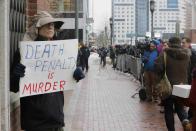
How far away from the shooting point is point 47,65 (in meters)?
4.78

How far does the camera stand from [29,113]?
464 cm

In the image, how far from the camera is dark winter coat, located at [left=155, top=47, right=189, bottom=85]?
8289 mm

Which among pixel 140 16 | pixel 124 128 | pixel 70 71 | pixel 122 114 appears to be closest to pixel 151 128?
pixel 124 128

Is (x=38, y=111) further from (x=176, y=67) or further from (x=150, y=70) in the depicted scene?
(x=150, y=70)

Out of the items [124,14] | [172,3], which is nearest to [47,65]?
[172,3]

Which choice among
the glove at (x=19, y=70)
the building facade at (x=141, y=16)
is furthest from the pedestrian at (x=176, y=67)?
the building facade at (x=141, y=16)

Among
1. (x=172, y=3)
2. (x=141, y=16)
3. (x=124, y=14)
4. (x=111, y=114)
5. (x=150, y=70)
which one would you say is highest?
(x=172, y=3)

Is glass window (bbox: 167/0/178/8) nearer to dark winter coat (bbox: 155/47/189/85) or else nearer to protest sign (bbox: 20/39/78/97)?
dark winter coat (bbox: 155/47/189/85)

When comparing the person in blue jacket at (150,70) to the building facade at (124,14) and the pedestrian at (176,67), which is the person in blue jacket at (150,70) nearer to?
the pedestrian at (176,67)

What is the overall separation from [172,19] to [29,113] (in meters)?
102

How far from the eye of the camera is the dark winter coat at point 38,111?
4633mm

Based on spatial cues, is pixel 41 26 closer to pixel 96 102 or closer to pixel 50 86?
pixel 50 86

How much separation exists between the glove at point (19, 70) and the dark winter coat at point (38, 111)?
0.61ft

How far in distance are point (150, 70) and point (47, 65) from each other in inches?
391
